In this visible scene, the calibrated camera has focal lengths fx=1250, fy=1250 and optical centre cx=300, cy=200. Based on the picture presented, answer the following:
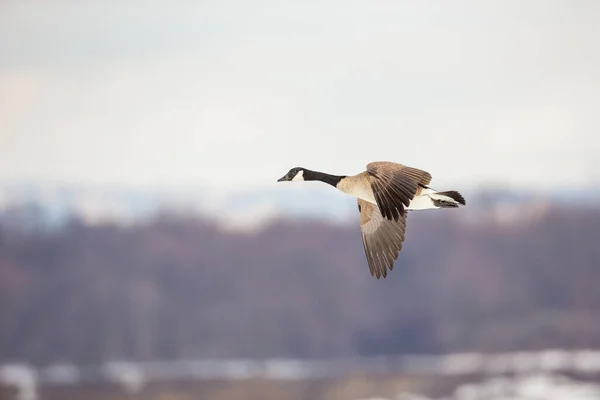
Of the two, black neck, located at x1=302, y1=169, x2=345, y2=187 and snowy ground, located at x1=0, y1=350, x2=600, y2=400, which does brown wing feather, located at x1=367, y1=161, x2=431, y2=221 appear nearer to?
black neck, located at x1=302, y1=169, x2=345, y2=187

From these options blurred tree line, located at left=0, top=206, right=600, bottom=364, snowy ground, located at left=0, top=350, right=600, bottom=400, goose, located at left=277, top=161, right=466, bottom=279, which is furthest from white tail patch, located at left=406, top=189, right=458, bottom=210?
blurred tree line, located at left=0, top=206, right=600, bottom=364

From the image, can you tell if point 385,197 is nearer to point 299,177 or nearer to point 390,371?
point 299,177

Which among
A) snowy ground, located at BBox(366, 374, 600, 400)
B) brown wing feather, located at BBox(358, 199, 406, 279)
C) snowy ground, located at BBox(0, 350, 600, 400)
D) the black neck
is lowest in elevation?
snowy ground, located at BBox(366, 374, 600, 400)

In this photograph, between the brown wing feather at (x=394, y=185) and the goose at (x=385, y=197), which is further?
the goose at (x=385, y=197)

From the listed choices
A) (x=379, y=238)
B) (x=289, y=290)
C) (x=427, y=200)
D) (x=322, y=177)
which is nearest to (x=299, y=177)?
(x=322, y=177)

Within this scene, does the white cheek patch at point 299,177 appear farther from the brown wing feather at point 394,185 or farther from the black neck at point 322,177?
the brown wing feather at point 394,185

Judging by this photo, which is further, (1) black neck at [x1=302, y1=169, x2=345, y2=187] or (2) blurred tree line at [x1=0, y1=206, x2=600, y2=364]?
(2) blurred tree line at [x1=0, y1=206, x2=600, y2=364]


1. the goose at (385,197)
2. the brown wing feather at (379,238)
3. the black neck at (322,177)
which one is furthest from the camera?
the brown wing feather at (379,238)

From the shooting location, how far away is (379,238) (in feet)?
31.4

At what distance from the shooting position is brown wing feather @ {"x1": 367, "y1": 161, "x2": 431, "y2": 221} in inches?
320

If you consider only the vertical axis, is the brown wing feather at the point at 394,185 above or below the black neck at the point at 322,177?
below

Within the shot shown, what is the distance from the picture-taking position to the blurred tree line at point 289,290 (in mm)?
31094

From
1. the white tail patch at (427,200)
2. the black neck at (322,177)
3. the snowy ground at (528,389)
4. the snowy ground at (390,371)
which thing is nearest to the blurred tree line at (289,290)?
the snowy ground at (390,371)

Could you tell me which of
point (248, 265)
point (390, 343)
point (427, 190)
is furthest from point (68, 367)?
point (427, 190)
